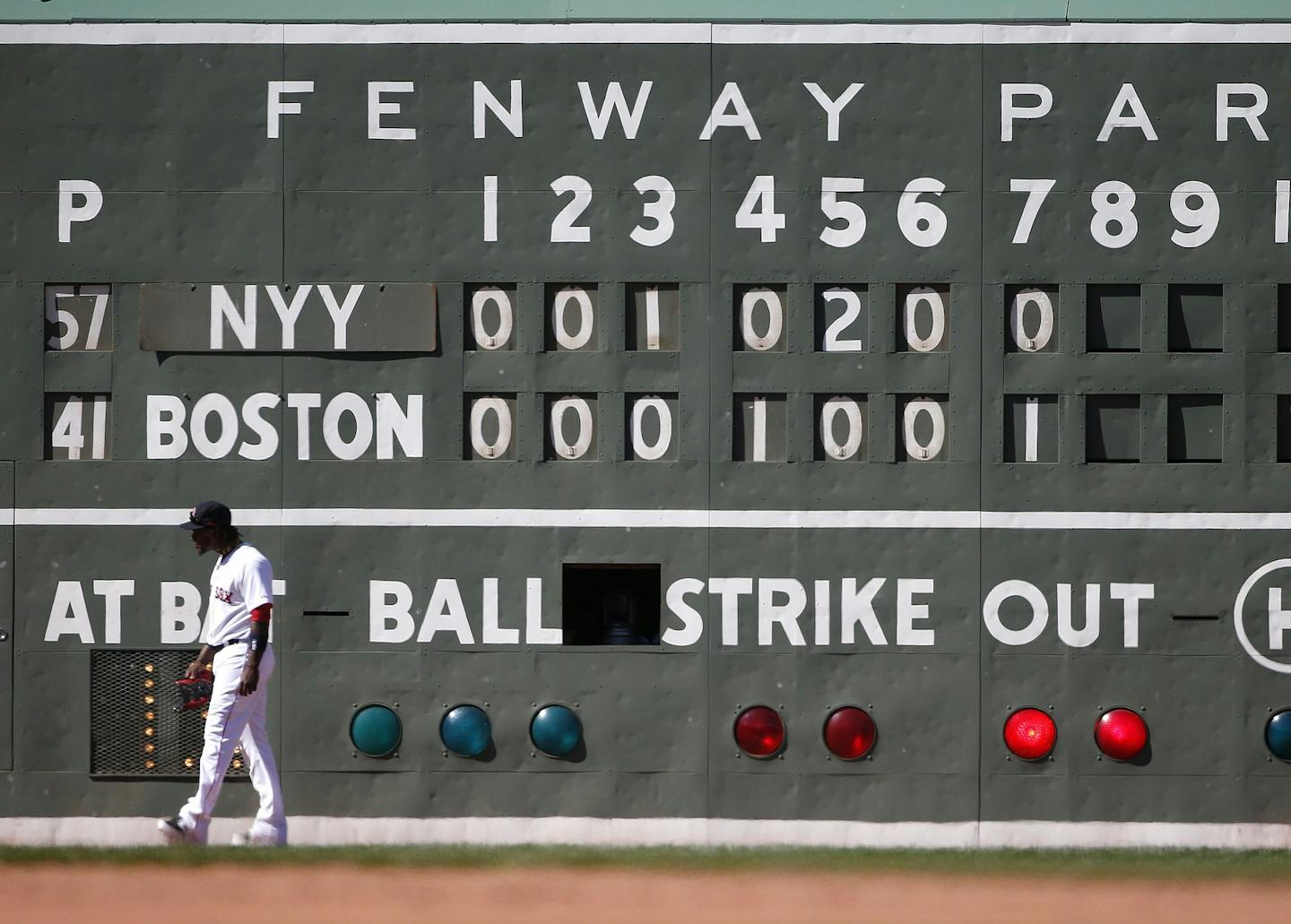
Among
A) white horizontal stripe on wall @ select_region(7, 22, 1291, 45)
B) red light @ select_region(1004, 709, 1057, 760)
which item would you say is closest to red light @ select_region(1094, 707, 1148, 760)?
red light @ select_region(1004, 709, 1057, 760)

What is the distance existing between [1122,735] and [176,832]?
460cm

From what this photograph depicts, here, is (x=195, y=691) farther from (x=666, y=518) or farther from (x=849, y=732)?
(x=849, y=732)

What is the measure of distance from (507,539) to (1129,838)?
11.3ft

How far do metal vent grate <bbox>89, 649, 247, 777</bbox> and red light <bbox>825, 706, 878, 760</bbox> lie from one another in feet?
9.72

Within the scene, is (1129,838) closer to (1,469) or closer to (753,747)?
(753,747)

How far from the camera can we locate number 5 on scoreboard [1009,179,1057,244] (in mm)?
8305

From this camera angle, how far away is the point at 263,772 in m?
8.04

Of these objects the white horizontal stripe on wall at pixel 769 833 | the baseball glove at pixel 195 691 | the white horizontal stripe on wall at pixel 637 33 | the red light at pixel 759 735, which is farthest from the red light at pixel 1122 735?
the baseball glove at pixel 195 691

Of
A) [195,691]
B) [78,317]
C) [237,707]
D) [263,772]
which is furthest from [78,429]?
[263,772]

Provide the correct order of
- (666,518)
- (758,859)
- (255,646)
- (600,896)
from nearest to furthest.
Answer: (600,896)
(255,646)
(758,859)
(666,518)

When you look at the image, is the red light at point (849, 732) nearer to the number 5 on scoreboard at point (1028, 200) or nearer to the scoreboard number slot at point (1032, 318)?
the scoreboard number slot at point (1032, 318)

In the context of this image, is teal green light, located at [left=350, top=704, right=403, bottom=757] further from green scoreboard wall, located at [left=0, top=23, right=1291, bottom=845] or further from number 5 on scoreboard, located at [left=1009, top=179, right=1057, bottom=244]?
number 5 on scoreboard, located at [left=1009, top=179, right=1057, bottom=244]

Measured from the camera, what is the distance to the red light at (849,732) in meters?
8.21

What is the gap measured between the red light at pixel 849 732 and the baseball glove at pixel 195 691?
3087 mm
